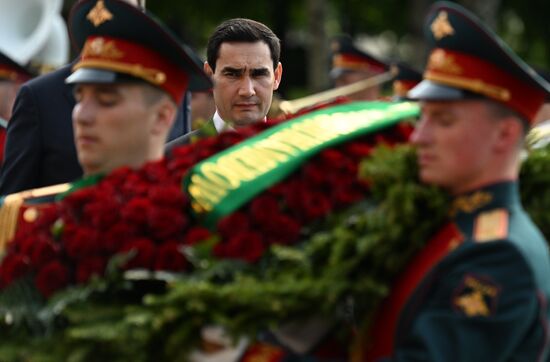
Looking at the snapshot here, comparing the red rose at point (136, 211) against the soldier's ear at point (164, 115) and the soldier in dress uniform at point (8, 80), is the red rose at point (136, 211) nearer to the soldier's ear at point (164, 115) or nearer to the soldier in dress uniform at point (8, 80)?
the soldier's ear at point (164, 115)

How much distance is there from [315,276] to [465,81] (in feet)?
2.53

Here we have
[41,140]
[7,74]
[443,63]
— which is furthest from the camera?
[7,74]

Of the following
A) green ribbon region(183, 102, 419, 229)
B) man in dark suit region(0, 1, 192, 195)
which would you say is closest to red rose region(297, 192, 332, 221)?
green ribbon region(183, 102, 419, 229)

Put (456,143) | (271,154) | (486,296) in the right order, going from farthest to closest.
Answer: (271,154)
(456,143)
(486,296)

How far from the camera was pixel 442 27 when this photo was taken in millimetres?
4383

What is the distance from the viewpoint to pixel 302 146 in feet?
15.3

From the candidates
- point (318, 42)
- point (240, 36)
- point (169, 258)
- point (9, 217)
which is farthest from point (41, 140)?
point (318, 42)

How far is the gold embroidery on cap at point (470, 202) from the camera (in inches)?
166

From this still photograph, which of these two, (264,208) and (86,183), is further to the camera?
(86,183)

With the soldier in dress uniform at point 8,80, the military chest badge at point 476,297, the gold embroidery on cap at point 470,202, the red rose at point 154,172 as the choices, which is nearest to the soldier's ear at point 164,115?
the red rose at point 154,172

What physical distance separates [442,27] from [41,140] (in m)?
2.74

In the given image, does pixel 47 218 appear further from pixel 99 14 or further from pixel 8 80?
pixel 8 80

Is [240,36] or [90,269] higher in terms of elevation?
[240,36]

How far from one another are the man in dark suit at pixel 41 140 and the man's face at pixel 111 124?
1625 millimetres
